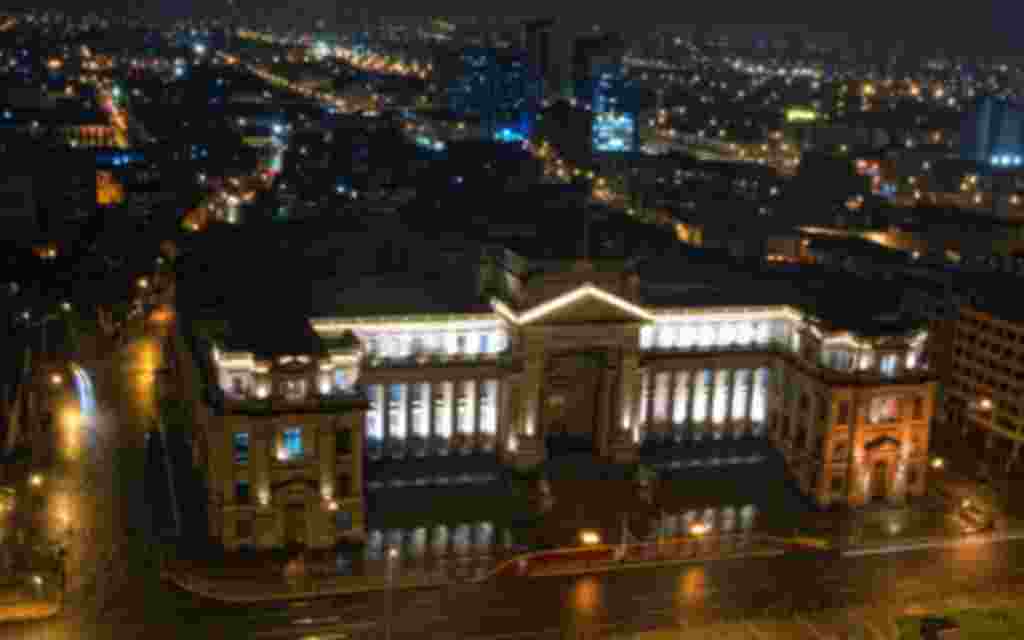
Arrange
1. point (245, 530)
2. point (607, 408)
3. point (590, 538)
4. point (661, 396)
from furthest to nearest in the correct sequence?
point (661, 396), point (607, 408), point (590, 538), point (245, 530)

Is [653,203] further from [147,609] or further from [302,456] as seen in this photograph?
[147,609]

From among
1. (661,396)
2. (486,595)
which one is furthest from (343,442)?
(661,396)

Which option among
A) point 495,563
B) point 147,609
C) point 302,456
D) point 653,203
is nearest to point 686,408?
point 495,563

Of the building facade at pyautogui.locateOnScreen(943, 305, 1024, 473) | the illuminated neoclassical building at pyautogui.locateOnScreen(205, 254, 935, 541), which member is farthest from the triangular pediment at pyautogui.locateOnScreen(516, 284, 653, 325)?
the building facade at pyautogui.locateOnScreen(943, 305, 1024, 473)

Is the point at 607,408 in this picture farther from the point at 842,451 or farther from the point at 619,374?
the point at 842,451

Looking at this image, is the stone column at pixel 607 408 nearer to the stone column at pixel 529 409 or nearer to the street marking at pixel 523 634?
the stone column at pixel 529 409

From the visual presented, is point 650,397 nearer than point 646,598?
No

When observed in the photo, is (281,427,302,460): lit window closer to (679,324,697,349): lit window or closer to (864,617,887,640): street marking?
(679,324,697,349): lit window
